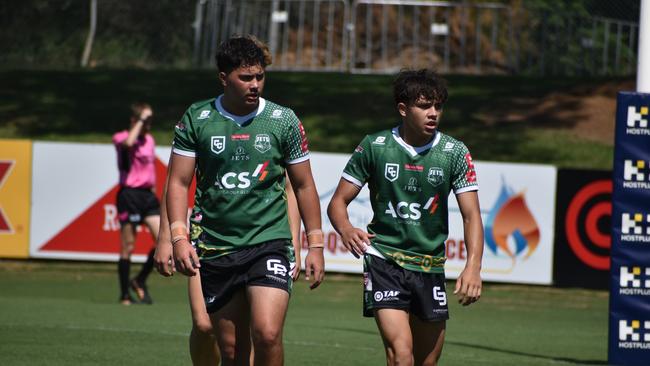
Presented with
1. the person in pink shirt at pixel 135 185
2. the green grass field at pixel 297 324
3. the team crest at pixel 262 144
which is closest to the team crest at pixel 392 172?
the team crest at pixel 262 144

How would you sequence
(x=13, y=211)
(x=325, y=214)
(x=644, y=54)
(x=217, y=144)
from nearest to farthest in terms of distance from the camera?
(x=217, y=144) → (x=644, y=54) → (x=325, y=214) → (x=13, y=211)

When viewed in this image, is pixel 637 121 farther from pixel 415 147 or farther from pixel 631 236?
pixel 415 147

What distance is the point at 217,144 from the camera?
21.4 ft

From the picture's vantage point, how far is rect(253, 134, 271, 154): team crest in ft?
21.5

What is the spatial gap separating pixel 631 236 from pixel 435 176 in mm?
3953

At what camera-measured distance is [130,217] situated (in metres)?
13.5

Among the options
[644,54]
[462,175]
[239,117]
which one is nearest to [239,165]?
[239,117]

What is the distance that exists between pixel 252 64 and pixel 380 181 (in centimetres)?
111

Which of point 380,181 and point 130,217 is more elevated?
point 380,181

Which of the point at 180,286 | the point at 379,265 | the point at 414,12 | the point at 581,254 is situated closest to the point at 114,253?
the point at 180,286

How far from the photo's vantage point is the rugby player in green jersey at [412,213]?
6953 mm

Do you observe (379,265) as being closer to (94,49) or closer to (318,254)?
(318,254)

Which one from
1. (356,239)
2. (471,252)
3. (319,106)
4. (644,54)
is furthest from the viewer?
(319,106)

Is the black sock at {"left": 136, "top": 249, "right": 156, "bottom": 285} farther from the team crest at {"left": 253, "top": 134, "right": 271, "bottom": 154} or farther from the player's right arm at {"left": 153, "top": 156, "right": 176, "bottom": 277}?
the team crest at {"left": 253, "top": 134, "right": 271, "bottom": 154}
